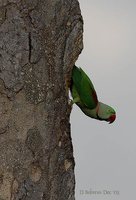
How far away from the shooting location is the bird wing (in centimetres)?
330

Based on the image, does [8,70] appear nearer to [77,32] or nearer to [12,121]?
[12,121]

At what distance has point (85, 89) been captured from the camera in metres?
3.49

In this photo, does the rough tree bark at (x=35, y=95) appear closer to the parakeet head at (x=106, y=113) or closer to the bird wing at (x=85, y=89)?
the bird wing at (x=85, y=89)

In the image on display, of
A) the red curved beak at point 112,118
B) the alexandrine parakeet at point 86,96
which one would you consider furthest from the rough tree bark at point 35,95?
the red curved beak at point 112,118

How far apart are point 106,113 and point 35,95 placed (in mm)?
1381

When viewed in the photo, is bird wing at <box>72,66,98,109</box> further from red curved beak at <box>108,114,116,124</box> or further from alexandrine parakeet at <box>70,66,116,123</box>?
red curved beak at <box>108,114,116,124</box>

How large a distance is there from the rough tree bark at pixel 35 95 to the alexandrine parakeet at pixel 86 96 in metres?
0.38

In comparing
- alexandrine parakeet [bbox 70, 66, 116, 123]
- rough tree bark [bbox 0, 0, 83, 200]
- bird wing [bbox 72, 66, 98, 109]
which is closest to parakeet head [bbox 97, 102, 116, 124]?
alexandrine parakeet [bbox 70, 66, 116, 123]

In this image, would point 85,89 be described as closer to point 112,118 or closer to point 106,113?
point 106,113

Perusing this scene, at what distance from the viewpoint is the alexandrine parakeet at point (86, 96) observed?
3295mm

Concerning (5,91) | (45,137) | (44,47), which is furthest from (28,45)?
(45,137)

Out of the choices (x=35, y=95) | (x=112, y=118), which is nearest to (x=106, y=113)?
(x=112, y=118)

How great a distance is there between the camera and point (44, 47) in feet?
8.94

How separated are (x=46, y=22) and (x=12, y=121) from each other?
1.90ft
